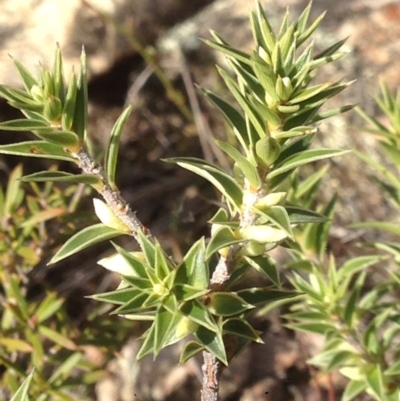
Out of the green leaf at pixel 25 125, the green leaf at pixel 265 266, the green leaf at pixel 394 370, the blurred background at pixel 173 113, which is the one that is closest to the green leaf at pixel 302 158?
the green leaf at pixel 265 266

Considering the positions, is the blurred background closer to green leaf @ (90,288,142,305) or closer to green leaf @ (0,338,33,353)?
green leaf @ (0,338,33,353)

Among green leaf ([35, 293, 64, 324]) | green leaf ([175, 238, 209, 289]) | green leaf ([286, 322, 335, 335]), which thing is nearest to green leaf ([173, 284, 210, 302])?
green leaf ([175, 238, 209, 289])

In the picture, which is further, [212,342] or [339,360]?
[339,360]

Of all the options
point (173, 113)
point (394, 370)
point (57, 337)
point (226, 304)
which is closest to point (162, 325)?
point (226, 304)

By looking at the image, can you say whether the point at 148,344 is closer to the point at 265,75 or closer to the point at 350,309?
the point at 265,75

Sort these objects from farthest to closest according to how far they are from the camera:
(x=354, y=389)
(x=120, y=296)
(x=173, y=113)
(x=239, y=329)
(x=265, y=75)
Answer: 1. (x=173, y=113)
2. (x=354, y=389)
3. (x=239, y=329)
4. (x=120, y=296)
5. (x=265, y=75)

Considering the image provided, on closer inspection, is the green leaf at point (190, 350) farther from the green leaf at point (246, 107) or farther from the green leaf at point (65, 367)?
the green leaf at point (65, 367)

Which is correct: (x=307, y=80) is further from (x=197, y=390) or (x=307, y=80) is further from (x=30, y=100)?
(x=197, y=390)
